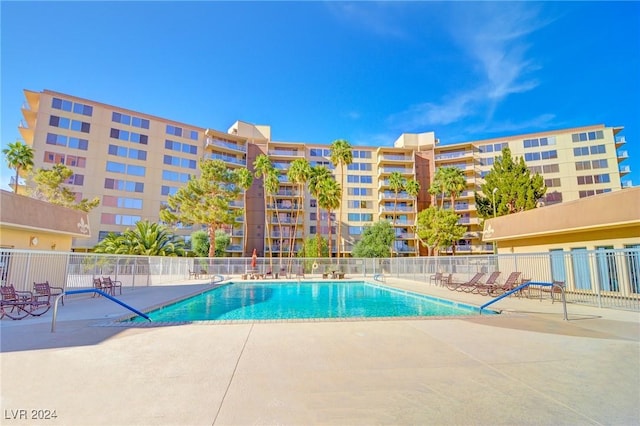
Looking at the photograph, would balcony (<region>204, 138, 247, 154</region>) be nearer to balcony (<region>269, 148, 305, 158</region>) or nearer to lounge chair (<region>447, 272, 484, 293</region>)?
balcony (<region>269, 148, 305, 158</region>)

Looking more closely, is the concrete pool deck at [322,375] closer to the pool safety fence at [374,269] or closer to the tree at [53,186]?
the pool safety fence at [374,269]

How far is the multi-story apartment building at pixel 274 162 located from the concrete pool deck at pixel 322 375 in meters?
30.4

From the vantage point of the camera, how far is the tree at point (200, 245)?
3675cm

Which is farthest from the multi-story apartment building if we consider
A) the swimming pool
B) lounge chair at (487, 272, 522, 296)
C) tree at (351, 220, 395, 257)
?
lounge chair at (487, 272, 522, 296)

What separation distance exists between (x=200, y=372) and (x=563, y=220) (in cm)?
1832

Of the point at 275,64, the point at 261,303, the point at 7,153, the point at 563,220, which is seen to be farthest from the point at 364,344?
the point at 7,153

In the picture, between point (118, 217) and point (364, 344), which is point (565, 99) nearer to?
point (364, 344)

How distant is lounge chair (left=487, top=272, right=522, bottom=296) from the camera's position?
46.7ft

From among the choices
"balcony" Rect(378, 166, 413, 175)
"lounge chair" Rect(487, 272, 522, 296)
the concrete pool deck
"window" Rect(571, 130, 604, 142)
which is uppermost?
"window" Rect(571, 130, 604, 142)

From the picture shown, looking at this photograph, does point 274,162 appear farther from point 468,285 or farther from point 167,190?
point 468,285

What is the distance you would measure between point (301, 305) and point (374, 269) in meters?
15.8

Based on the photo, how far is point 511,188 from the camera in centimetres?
3384

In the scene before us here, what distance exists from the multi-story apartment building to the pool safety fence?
11257 millimetres

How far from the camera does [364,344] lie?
611 cm
